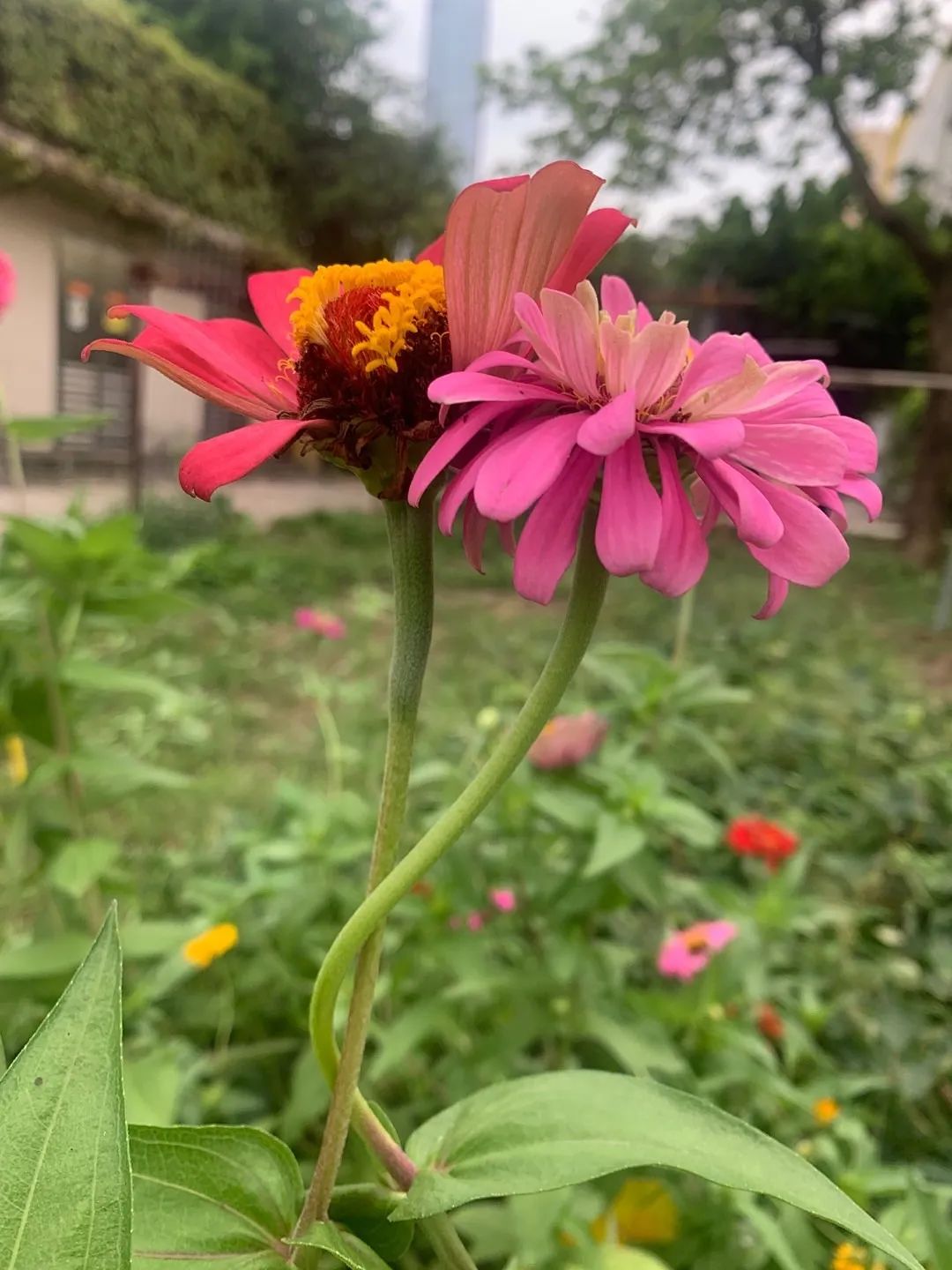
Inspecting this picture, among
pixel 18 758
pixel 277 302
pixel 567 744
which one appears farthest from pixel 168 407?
pixel 277 302

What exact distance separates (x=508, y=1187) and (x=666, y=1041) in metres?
0.42

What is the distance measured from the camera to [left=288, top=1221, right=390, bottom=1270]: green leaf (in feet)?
0.72

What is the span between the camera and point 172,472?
3.46 m

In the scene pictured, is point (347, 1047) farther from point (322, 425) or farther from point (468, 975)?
point (468, 975)

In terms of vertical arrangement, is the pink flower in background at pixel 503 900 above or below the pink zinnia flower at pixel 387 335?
below

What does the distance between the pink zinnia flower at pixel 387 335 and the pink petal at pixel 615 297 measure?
13 millimetres

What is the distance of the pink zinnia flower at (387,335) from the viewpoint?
0.21 metres

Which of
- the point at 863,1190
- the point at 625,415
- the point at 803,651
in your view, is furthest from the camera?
the point at 803,651

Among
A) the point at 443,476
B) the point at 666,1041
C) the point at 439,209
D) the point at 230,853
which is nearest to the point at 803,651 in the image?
the point at 230,853

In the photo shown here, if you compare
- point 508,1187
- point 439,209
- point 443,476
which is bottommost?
point 508,1187

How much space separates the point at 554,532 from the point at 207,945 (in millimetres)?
593

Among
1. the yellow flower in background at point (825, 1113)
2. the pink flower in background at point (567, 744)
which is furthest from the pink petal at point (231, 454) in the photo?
the yellow flower in background at point (825, 1113)

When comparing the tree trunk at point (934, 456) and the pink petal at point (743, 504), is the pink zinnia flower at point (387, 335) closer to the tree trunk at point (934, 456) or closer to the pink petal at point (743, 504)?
the pink petal at point (743, 504)

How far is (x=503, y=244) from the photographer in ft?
0.71
